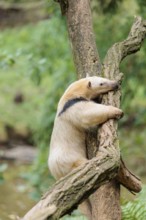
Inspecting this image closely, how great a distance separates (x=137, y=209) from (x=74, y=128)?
654 mm

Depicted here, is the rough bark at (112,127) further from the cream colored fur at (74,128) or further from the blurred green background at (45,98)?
the blurred green background at (45,98)

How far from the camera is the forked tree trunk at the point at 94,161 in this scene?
2682 mm

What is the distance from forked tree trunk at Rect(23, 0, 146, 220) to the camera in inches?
106

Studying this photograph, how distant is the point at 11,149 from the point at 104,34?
13.6 feet

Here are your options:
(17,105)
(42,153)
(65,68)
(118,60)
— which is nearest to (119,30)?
(65,68)

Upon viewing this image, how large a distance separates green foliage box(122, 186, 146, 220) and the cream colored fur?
463mm

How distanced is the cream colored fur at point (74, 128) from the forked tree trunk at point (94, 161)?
0.06 meters

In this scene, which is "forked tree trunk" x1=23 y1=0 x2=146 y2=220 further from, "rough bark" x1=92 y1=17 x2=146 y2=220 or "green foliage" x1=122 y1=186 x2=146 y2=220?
"green foliage" x1=122 y1=186 x2=146 y2=220

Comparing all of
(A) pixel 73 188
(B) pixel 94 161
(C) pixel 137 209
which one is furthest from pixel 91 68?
(A) pixel 73 188

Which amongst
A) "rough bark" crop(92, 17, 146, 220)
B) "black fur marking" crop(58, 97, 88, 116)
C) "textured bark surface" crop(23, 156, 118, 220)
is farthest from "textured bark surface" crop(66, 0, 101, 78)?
"textured bark surface" crop(23, 156, 118, 220)

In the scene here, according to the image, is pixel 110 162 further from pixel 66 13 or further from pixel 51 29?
pixel 51 29

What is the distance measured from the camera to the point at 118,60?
408 cm

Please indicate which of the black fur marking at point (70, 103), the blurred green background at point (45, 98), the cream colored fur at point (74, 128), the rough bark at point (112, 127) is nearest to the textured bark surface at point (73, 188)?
the rough bark at point (112, 127)

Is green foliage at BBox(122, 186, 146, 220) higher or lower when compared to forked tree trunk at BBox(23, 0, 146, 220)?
lower
